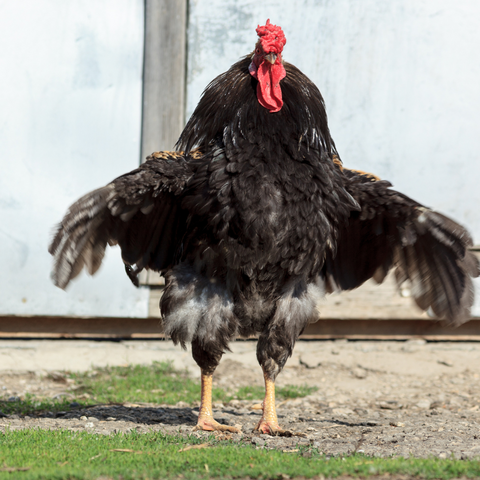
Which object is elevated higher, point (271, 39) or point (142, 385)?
point (271, 39)

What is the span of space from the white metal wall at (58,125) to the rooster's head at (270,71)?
304 cm

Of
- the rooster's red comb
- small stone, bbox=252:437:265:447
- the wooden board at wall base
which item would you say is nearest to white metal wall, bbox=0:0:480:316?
the wooden board at wall base

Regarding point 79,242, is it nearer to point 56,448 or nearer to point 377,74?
point 56,448

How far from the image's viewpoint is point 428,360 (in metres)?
7.64

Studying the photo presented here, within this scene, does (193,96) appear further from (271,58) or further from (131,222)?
(271,58)

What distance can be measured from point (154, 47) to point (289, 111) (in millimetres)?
3147

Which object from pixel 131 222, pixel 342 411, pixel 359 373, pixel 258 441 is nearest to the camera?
pixel 258 441

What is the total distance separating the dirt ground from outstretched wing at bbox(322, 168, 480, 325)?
1.07 meters

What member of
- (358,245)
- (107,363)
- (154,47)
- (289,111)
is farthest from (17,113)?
(358,245)

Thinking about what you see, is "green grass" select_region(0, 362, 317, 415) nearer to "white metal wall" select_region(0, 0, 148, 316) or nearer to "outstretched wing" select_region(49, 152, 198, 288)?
"white metal wall" select_region(0, 0, 148, 316)

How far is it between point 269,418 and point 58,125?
4.47 meters

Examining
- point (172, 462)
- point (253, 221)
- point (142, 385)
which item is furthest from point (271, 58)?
point (142, 385)

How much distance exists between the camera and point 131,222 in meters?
5.14

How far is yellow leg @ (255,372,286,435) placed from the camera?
4.77 meters
